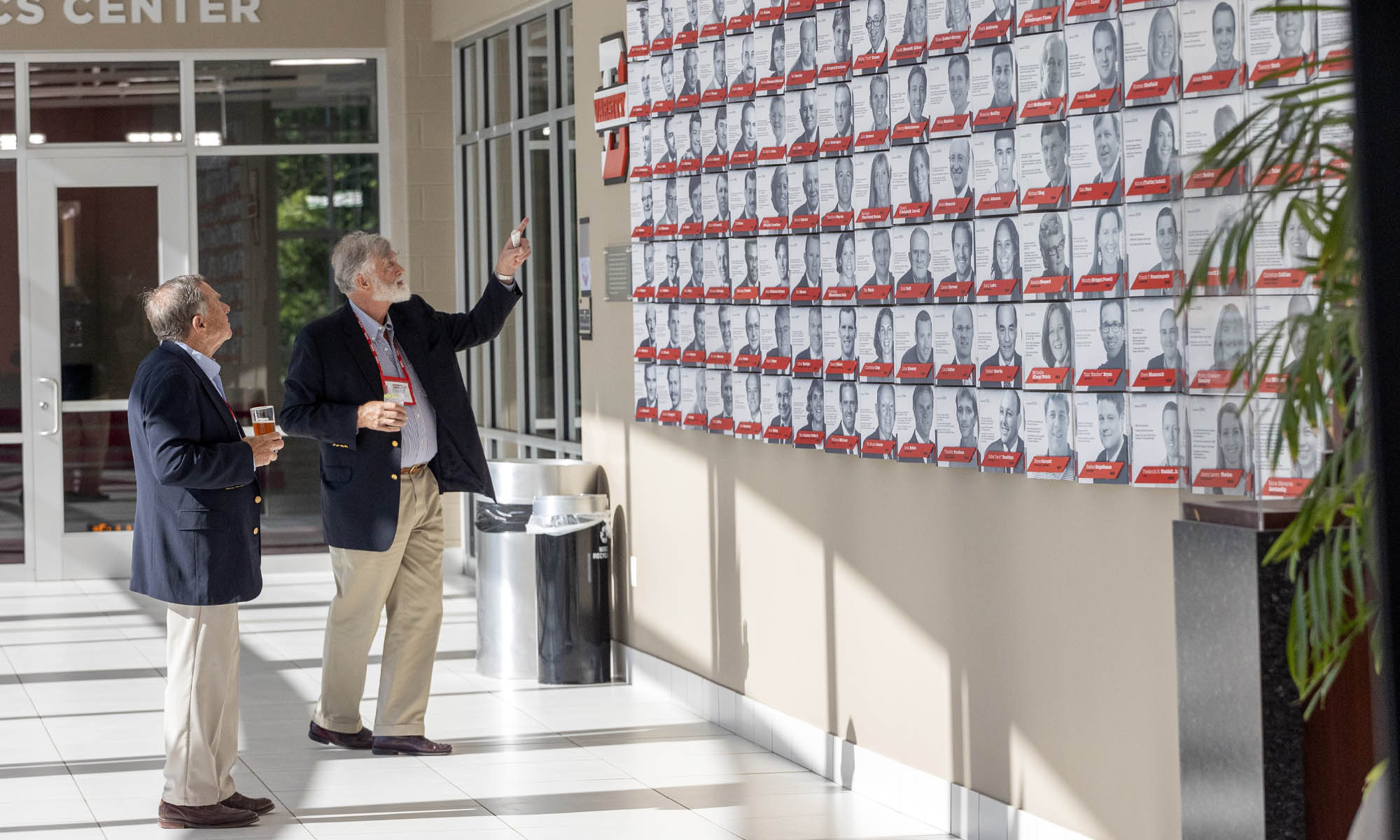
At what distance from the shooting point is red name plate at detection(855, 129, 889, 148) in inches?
190

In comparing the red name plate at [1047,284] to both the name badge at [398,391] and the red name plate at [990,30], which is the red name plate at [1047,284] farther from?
the name badge at [398,391]

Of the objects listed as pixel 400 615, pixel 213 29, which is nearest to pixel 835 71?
pixel 400 615

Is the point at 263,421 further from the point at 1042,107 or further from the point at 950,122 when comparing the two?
the point at 1042,107

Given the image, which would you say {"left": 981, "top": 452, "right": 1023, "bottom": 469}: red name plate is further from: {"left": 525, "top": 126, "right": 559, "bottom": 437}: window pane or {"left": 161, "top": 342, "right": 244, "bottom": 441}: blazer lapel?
{"left": 525, "top": 126, "right": 559, "bottom": 437}: window pane

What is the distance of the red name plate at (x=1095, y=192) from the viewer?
12.6ft

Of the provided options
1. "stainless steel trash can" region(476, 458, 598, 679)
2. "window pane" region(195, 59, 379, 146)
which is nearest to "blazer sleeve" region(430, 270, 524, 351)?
"stainless steel trash can" region(476, 458, 598, 679)

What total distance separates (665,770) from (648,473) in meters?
1.58

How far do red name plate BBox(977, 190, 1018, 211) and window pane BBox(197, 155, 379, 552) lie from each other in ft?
24.0

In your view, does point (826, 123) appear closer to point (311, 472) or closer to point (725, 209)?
point (725, 209)

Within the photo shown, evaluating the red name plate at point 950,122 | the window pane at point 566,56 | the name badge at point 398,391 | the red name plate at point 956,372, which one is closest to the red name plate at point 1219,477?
the red name plate at point 956,372

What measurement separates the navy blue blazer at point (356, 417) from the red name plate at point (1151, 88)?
2684mm

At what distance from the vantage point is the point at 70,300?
1083cm

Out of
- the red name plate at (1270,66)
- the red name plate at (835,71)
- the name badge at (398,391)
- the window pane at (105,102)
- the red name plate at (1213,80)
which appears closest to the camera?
the red name plate at (1270,66)

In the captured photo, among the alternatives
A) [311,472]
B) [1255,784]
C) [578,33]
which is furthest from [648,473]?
[311,472]
